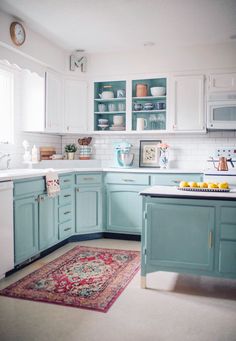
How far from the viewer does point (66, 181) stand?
429 cm

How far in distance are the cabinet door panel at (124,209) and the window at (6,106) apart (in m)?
1.50

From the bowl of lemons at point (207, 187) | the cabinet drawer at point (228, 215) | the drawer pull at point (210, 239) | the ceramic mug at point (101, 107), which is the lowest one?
the drawer pull at point (210, 239)

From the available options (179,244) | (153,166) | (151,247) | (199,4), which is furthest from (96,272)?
(199,4)

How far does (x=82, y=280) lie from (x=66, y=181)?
1.49 m

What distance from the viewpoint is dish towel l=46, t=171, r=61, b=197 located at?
3785 millimetres

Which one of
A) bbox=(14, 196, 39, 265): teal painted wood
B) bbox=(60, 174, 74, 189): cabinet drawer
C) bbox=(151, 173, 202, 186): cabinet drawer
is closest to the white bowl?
bbox=(151, 173, 202, 186): cabinet drawer

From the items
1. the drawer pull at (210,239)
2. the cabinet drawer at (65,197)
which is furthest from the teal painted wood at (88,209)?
the drawer pull at (210,239)

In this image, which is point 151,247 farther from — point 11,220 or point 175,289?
point 11,220

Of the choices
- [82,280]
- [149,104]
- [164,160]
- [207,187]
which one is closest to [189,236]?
[207,187]

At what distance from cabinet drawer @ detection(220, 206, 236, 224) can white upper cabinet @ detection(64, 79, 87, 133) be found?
A: 287 cm

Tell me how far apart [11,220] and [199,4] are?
109 inches

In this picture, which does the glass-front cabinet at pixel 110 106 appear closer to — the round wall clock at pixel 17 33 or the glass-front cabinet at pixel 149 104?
the glass-front cabinet at pixel 149 104

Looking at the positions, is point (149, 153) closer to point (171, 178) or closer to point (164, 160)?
point (164, 160)

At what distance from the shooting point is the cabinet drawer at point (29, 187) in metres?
3.29
